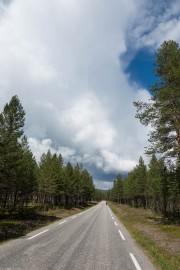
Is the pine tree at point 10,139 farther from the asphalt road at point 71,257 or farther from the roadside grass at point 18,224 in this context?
the asphalt road at point 71,257

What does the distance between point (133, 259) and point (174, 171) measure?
14.7m

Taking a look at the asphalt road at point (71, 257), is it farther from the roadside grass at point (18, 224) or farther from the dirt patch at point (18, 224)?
the dirt patch at point (18, 224)

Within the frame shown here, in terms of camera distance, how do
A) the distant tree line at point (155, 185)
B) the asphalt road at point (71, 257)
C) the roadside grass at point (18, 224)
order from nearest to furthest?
1. the asphalt road at point (71, 257)
2. the roadside grass at point (18, 224)
3. the distant tree line at point (155, 185)

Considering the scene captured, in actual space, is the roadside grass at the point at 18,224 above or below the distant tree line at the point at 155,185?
below

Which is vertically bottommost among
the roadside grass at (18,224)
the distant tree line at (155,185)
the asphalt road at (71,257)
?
the roadside grass at (18,224)

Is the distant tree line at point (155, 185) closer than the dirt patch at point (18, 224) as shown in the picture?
No

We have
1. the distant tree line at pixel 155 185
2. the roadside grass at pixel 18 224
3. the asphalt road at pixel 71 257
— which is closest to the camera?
the asphalt road at pixel 71 257

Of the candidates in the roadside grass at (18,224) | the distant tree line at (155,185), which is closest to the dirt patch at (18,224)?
the roadside grass at (18,224)

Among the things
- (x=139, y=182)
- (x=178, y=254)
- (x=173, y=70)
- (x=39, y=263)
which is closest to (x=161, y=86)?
(x=173, y=70)

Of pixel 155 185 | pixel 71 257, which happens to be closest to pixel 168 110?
pixel 71 257

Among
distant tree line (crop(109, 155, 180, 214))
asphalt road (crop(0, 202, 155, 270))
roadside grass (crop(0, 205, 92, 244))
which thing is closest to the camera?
asphalt road (crop(0, 202, 155, 270))

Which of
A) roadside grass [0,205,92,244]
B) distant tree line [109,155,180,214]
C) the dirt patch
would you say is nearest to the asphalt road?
roadside grass [0,205,92,244]

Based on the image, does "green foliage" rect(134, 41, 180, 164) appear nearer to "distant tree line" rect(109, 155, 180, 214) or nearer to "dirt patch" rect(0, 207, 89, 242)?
"distant tree line" rect(109, 155, 180, 214)

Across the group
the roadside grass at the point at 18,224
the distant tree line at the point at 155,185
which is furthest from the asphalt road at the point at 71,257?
the distant tree line at the point at 155,185
